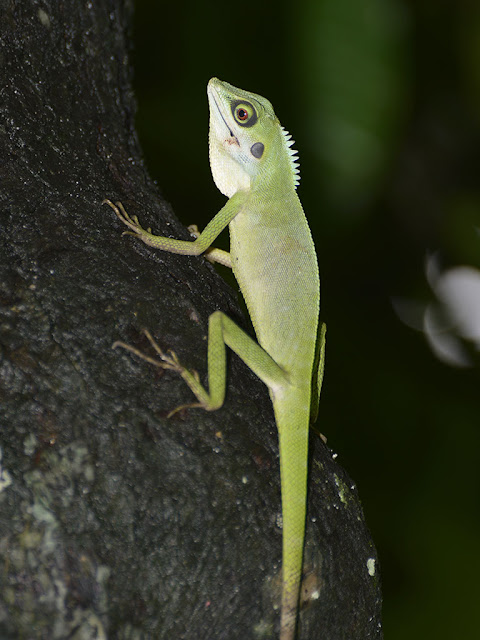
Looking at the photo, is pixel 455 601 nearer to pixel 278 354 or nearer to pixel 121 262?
pixel 278 354

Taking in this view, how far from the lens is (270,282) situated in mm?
2957

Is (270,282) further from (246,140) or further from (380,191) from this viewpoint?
(380,191)

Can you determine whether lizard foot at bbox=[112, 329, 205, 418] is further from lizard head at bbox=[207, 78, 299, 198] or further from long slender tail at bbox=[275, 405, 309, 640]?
lizard head at bbox=[207, 78, 299, 198]

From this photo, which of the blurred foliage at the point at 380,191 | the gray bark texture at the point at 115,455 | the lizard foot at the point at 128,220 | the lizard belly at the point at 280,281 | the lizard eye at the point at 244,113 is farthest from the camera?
the blurred foliage at the point at 380,191

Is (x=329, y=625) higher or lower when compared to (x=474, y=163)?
lower

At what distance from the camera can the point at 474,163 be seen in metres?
5.15

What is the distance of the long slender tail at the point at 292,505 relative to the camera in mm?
1868

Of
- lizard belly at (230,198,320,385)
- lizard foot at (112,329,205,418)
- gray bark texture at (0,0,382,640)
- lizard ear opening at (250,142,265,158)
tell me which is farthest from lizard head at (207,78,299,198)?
lizard foot at (112,329,205,418)

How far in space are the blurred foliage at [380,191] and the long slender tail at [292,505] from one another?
7.11ft

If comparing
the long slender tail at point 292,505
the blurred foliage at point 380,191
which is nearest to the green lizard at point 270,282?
the long slender tail at point 292,505

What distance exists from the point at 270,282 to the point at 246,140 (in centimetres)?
87

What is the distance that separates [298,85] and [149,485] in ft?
10.2

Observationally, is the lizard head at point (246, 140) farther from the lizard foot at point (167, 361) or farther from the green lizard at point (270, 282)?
the lizard foot at point (167, 361)

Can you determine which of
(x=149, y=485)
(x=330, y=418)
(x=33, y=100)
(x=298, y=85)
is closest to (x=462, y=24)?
(x=298, y=85)
